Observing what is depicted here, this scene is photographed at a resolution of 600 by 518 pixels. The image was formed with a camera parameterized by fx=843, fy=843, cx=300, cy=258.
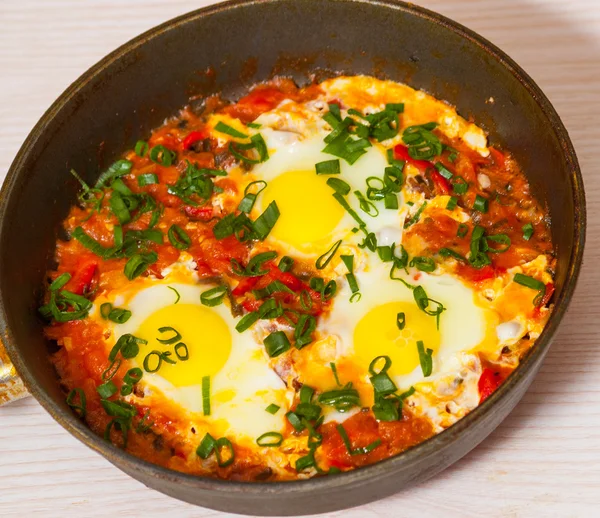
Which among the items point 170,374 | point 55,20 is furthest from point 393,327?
point 55,20

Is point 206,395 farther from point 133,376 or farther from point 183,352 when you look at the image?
point 133,376

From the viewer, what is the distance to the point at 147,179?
3918 mm

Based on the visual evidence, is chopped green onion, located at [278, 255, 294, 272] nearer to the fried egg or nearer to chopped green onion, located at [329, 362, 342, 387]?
the fried egg

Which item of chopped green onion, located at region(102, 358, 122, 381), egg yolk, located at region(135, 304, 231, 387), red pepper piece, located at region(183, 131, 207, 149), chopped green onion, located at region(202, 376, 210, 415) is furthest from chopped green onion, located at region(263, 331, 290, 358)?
red pepper piece, located at region(183, 131, 207, 149)

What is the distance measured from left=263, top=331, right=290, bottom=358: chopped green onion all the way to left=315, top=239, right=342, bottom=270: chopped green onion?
36 cm

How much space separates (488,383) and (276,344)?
822 mm

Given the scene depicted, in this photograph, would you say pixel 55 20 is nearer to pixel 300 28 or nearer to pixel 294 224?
pixel 300 28

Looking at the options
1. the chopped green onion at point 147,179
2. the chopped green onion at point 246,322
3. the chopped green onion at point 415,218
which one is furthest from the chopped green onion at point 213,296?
the chopped green onion at point 415,218

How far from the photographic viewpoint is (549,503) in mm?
3297

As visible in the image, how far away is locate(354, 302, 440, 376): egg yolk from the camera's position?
10.7 ft

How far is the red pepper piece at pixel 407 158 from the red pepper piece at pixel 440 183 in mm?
61

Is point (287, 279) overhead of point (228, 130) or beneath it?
beneath

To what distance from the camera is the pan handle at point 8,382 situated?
10.2ft

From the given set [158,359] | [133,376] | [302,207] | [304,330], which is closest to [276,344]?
[304,330]
